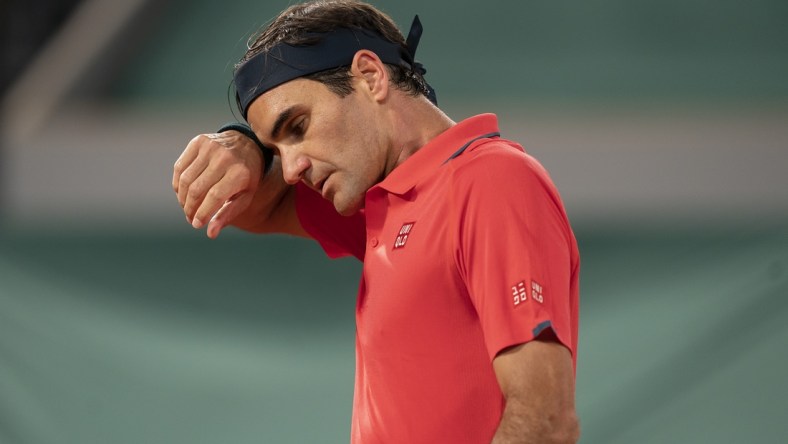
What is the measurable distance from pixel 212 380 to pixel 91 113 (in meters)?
1.80

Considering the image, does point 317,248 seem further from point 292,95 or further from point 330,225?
point 292,95

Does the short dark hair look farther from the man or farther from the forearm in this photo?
the forearm

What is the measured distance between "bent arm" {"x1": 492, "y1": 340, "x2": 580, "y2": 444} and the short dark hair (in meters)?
0.52

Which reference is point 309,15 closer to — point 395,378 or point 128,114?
point 395,378

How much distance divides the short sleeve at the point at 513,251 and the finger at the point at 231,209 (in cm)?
54

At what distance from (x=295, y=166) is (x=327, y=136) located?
0.22 feet

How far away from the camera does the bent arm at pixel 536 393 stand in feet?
3.89

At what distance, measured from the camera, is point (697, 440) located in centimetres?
285

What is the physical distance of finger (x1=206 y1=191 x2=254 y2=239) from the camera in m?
1.73

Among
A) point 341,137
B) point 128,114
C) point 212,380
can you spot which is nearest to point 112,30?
point 128,114

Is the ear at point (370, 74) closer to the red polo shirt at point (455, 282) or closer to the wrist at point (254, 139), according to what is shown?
the red polo shirt at point (455, 282)

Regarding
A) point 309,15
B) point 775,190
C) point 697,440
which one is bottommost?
point 697,440

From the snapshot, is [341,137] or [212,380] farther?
[212,380]

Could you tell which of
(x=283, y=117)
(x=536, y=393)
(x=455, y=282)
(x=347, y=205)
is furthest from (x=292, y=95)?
(x=536, y=393)
